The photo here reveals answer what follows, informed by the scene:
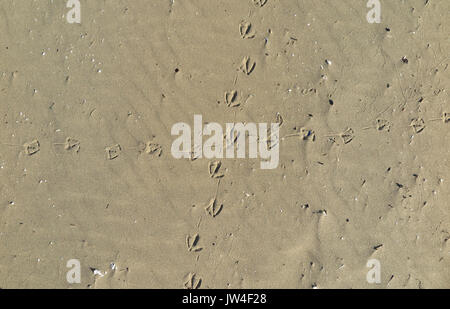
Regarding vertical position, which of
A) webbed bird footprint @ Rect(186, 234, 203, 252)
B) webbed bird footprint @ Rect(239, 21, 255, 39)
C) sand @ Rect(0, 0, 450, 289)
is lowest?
webbed bird footprint @ Rect(186, 234, 203, 252)

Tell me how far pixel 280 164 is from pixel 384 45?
6.09 ft

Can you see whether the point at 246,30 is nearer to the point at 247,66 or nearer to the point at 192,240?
the point at 247,66

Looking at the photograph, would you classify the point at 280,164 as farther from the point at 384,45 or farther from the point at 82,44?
the point at 82,44

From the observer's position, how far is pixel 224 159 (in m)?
3.09

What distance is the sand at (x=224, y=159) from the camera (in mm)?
3055

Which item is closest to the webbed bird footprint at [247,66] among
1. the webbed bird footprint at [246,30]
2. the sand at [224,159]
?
the sand at [224,159]

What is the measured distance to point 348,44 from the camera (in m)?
3.10

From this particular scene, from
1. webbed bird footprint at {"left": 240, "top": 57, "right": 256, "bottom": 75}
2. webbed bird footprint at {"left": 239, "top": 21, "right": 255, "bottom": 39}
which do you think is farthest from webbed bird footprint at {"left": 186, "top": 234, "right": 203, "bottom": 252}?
webbed bird footprint at {"left": 239, "top": 21, "right": 255, "bottom": 39}

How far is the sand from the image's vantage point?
3.05 meters

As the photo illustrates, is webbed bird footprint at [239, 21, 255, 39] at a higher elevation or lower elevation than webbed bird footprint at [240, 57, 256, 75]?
higher

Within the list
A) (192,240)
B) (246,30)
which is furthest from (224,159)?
(246,30)

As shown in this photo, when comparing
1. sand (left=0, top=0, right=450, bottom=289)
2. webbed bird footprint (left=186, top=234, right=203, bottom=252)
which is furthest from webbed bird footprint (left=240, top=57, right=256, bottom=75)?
webbed bird footprint (left=186, top=234, right=203, bottom=252)

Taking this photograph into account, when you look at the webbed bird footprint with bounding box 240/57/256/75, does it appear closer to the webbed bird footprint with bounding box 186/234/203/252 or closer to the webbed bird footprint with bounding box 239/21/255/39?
the webbed bird footprint with bounding box 239/21/255/39
